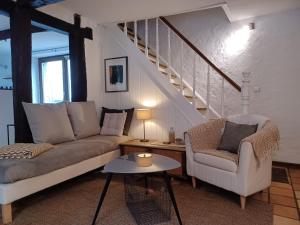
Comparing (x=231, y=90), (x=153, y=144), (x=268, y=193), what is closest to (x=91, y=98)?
(x=153, y=144)

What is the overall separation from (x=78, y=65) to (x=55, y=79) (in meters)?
2.57

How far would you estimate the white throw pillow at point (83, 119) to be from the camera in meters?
3.36

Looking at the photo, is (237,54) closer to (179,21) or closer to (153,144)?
(179,21)

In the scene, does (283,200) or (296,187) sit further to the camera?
(296,187)

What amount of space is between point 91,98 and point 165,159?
2240mm

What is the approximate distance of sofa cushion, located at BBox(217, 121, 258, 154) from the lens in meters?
2.61

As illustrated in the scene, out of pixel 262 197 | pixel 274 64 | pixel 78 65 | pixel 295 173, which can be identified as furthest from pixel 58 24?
pixel 295 173

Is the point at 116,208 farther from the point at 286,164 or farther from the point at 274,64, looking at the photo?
the point at 274,64

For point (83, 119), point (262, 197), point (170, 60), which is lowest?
point (262, 197)

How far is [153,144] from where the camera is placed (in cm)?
337

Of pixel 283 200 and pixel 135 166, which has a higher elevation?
pixel 135 166

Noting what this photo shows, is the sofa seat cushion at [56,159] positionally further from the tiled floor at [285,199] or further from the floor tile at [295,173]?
the floor tile at [295,173]

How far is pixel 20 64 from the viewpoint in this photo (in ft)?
9.46

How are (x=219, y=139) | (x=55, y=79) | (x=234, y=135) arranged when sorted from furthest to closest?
(x=55, y=79) < (x=219, y=139) < (x=234, y=135)
